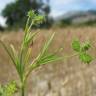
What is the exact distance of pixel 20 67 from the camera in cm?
182

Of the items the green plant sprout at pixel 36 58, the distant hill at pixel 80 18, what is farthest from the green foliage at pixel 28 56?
the distant hill at pixel 80 18

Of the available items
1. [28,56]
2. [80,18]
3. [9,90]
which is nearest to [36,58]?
[28,56]

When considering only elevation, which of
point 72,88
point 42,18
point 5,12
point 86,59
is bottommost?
point 5,12

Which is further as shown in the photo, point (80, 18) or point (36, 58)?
point (80, 18)

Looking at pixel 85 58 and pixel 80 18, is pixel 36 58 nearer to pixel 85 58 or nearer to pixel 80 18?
pixel 85 58

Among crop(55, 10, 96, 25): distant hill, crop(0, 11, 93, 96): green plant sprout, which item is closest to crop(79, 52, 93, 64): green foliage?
crop(0, 11, 93, 96): green plant sprout

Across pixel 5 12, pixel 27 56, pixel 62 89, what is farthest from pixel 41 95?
pixel 5 12

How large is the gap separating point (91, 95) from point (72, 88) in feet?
1.36

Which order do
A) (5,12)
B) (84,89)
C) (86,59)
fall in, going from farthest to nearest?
(5,12), (84,89), (86,59)

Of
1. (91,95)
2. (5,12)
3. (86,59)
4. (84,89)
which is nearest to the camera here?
(86,59)

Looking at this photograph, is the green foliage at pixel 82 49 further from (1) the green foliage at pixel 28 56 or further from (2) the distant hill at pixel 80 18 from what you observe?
(2) the distant hill at pixel 80 18

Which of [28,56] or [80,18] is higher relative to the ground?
[28,56]

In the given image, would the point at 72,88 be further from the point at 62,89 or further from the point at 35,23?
the point at 35,23

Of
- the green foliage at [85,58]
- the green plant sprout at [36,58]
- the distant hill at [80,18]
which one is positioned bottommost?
the distant hill at [80,18]
